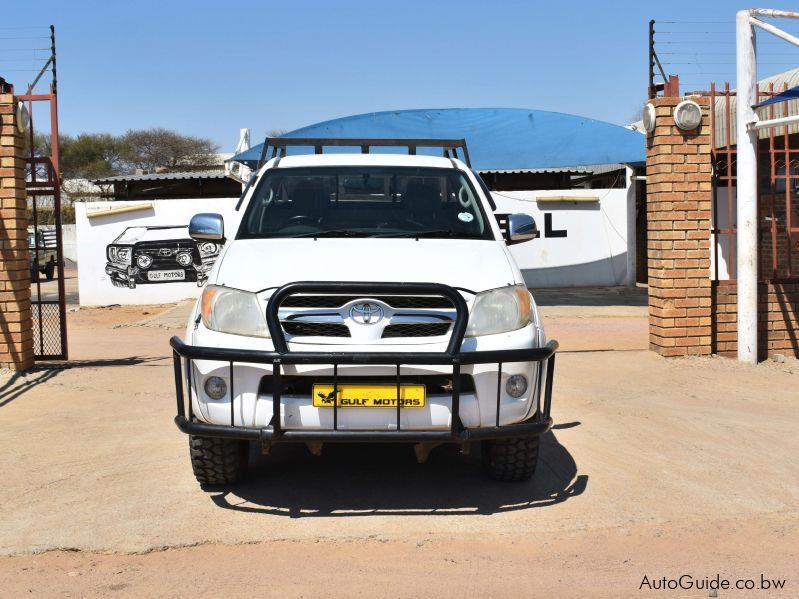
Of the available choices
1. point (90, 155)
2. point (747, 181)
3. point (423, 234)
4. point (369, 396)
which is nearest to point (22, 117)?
point (423, 234)

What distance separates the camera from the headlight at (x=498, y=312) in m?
4.67

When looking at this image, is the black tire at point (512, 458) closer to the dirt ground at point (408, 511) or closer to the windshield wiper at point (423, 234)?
the dirt ground at point (408, 511)

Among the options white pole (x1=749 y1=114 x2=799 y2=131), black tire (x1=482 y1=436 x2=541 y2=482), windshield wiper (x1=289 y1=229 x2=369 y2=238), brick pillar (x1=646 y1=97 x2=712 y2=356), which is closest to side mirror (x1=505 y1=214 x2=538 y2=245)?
windshield wiper (x1=289 y1=229 x2=369 y2=238)

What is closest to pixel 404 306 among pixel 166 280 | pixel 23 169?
pixel 23 169

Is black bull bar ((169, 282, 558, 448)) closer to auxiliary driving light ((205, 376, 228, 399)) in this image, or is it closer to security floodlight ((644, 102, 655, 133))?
auxiliary driving light ((205, 376, 228, 399))

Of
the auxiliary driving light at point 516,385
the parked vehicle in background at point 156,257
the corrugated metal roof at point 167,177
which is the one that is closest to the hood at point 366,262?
the auxiliary driving light at point 516,385

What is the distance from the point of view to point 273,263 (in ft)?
16.1

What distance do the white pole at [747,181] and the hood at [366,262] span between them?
4.81 m

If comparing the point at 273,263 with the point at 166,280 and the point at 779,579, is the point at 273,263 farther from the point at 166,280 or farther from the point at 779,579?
the point at 166,280

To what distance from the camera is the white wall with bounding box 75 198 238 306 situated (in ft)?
62.4

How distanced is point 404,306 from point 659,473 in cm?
205

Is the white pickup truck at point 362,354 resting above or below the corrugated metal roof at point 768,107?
below

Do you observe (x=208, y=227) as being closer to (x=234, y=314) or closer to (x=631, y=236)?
(x=234, y=314)

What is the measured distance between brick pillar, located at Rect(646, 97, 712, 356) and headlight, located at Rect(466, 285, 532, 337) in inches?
202
